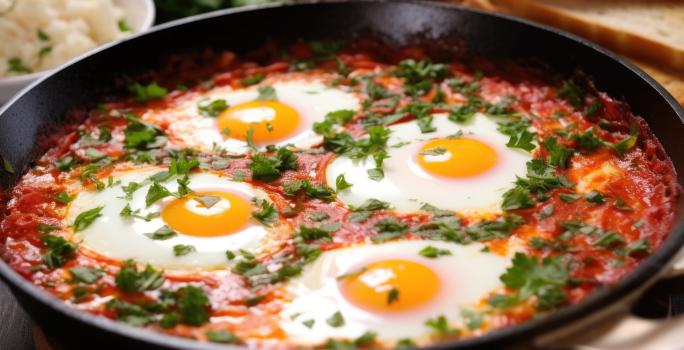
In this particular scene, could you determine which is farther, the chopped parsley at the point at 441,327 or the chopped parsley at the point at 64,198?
the chopped parsley at the point at 64,198

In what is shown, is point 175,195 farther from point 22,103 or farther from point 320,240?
point 22,103

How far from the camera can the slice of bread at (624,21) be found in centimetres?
495

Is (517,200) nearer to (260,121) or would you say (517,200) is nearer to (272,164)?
(272,164)

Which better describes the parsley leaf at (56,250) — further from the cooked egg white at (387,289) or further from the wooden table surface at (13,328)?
the cooked egg white at (387,289)

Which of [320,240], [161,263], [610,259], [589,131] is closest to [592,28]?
[589,131]

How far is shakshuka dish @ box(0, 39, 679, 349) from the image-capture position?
296cm

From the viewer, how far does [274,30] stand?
17.0 feet

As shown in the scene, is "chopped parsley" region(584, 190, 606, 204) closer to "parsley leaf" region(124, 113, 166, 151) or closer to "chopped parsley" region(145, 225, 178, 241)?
"chopped parsley" region(145, 225, 178, 241)

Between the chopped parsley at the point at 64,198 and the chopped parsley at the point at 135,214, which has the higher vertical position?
the chopped parsley at the point at 64,198

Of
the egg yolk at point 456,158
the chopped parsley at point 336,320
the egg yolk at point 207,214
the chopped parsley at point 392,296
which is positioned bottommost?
the chopped parsley at point 336,320

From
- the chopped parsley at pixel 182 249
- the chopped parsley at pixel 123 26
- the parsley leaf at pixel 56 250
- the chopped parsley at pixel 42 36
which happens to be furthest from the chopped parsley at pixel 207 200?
the chopped parsley at pixel 123 26

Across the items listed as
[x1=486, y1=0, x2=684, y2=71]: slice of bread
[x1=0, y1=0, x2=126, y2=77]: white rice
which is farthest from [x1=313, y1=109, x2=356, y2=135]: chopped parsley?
[x1=0, y1=0, x2=126, y2=77]: white rice

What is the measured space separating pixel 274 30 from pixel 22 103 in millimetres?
1858

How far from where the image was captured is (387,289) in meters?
2.93
